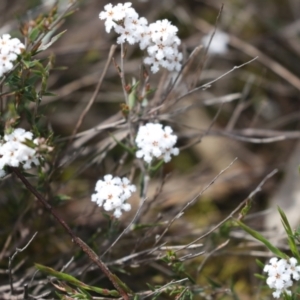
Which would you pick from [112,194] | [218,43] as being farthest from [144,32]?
[218,43]

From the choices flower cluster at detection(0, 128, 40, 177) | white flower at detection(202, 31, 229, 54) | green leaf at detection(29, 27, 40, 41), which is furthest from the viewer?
white flower at detection(202, 31, 229, 54)

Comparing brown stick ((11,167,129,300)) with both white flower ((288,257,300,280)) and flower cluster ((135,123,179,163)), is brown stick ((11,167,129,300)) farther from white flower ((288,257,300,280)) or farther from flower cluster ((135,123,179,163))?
white flower ((288,257,300,280))

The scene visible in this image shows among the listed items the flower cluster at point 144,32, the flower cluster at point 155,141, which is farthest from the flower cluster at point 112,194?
the flower cluster at point 144,32

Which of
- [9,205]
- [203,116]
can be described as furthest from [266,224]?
[9,205]

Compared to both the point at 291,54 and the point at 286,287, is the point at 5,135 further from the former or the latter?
the point at 291,54

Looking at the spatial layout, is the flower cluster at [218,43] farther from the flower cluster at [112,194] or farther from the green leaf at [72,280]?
the green leaf at [72,280]

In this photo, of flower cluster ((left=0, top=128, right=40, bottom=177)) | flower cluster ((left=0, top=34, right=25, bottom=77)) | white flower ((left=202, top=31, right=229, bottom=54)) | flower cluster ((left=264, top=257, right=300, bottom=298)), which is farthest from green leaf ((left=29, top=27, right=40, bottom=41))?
white flower ((left=202, top=31, right=229, bottom=54))

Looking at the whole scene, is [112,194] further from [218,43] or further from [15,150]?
[218,43]
